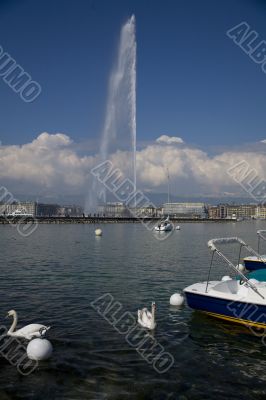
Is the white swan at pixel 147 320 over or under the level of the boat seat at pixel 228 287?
under

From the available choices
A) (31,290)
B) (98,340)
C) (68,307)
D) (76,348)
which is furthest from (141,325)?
(31,290)


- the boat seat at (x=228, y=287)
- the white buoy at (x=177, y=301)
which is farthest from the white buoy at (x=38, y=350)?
the white buoy at (x=177, y=301)

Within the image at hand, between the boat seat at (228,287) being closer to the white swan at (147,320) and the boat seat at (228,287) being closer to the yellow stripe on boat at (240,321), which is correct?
the yellow stripe on boat at (240,321)

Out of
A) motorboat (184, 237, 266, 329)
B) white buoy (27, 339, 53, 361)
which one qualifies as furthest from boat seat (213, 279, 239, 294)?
white buoy (27, 339, 53, 361)

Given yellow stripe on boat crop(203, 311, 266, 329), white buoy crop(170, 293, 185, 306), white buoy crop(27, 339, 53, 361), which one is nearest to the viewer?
white buoy crop(27, 339, 53, 361)

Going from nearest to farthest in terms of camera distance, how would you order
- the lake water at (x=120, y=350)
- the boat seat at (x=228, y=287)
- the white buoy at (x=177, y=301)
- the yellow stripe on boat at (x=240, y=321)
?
the lake water at (x=120, y=350)
the yellow stripe on boat at (x=240, y=321)
the boat seat at (x=228, y=287)
the white buoy at (x=177, y=301)

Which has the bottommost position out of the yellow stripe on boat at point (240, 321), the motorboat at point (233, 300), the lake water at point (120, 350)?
the lake water at point (120, 350)

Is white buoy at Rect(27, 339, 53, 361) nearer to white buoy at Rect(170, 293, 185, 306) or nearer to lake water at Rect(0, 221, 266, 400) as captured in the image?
lake water at Rect(0, 221, 266, 400)

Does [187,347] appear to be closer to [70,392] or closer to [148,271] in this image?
[70,392]

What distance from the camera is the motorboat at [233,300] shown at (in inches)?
619

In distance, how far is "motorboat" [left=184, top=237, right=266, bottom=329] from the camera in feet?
51.5

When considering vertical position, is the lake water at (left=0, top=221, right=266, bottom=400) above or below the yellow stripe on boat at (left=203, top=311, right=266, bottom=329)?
below

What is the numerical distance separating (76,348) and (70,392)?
10.2ft

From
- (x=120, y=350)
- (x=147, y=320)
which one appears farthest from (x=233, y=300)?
(x=120, y=350)
